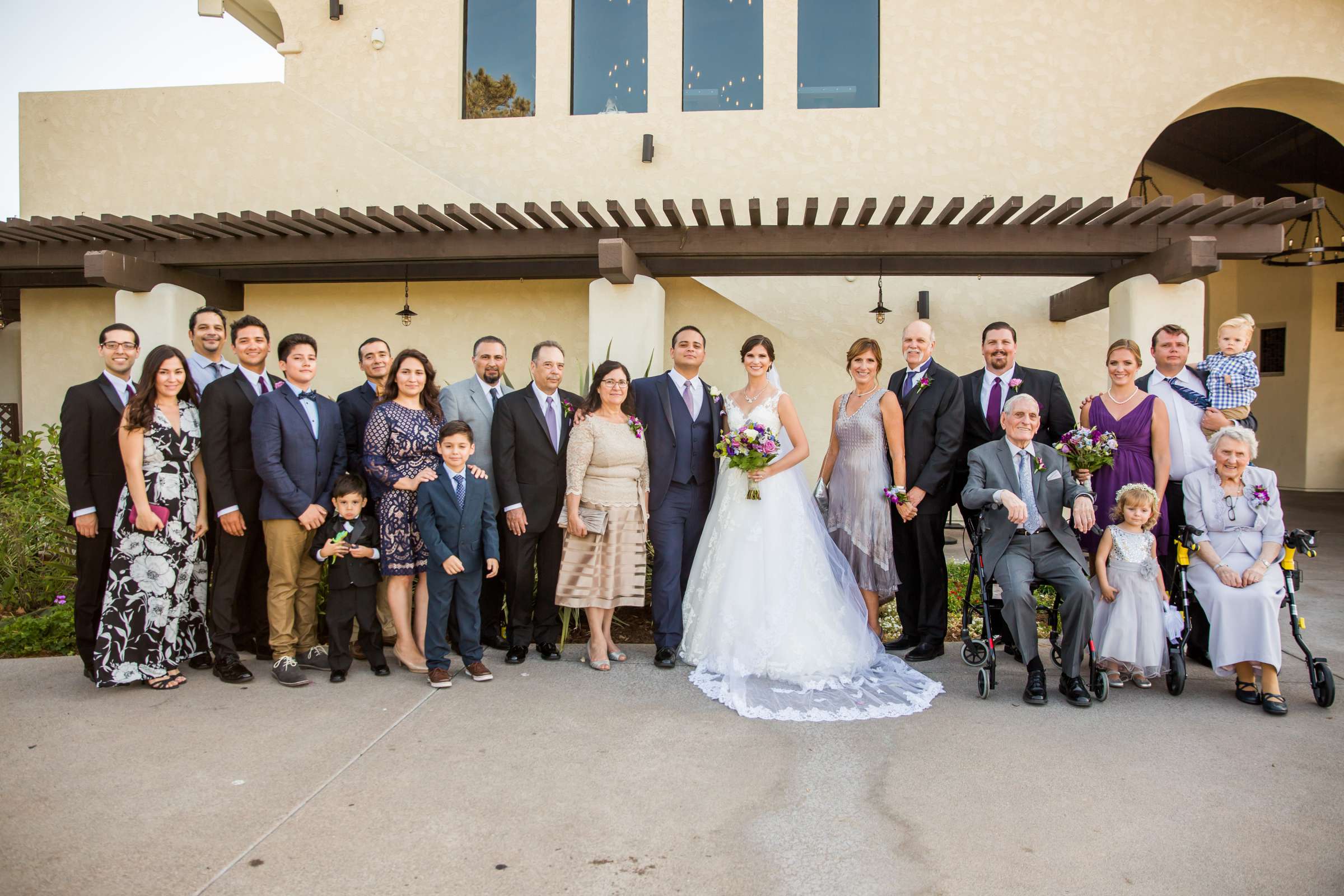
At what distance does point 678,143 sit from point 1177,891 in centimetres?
963

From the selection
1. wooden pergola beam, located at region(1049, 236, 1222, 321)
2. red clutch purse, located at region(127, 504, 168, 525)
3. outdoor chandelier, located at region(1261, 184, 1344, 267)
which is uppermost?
outdoor chandelier, located at region(1261, 184, 1344, 267)

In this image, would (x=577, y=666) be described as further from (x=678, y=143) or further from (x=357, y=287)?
(x=678, y=143)

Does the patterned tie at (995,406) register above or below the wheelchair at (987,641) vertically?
above

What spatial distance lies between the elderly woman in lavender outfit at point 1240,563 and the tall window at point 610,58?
8.40m

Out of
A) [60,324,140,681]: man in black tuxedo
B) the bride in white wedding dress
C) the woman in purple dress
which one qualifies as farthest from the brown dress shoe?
the woman in purple dress

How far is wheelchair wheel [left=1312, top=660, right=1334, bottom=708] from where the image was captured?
4289 mm

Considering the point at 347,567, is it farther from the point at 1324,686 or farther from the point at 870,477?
the point at 1324,686

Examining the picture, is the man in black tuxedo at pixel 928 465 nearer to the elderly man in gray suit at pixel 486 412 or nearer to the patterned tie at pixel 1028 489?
the patterned tie at pixel 1028 489

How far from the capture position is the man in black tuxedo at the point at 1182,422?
5.07 metres

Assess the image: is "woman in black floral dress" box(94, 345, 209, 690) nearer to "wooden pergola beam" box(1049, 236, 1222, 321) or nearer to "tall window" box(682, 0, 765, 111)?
"tall window" box(682, 0, 765, 111)

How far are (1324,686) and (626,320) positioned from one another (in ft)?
21.7

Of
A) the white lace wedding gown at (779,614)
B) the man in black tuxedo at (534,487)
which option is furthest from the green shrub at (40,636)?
the white lace wedding gown at (779,614)

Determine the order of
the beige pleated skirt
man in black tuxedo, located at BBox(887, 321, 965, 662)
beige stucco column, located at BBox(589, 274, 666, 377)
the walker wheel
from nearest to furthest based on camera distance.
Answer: the walker wheel < the beige pleated skirt < man in black tuxedo, located at BBox(887, 321, 965, 662) < beige stucco column, located at BBox(589, 274, 666, 377)

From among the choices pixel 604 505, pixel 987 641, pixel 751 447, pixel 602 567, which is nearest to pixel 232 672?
pixel 602 567
